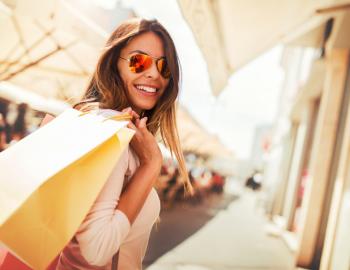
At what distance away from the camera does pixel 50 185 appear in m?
0.86

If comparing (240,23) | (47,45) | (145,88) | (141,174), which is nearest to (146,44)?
(145,88)

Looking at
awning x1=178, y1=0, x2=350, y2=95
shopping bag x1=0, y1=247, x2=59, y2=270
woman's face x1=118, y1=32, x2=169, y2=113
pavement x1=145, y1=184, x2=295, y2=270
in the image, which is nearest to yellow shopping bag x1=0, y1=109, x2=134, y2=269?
shopping bag x1=0, y1=247, x2=59, y2=270

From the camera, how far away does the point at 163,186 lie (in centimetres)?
938

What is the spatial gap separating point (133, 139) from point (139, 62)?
417mm

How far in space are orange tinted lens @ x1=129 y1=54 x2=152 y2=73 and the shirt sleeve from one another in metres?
0.59

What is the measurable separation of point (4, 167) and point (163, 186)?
855 centimetres

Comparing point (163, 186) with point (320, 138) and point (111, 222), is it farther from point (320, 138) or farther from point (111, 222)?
point (111, 222)

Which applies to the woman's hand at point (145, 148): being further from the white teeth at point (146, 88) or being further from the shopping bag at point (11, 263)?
the shopping bag at point (11, 263)

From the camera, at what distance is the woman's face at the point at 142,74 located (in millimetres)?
1493

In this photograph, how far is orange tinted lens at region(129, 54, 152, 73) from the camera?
1.47 m

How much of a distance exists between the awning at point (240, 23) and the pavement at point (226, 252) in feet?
9.04

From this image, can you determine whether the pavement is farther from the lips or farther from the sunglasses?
the sunglasses

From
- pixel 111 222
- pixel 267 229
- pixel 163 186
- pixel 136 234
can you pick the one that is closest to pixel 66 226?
pixel 111 222

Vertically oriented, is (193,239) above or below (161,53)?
below
